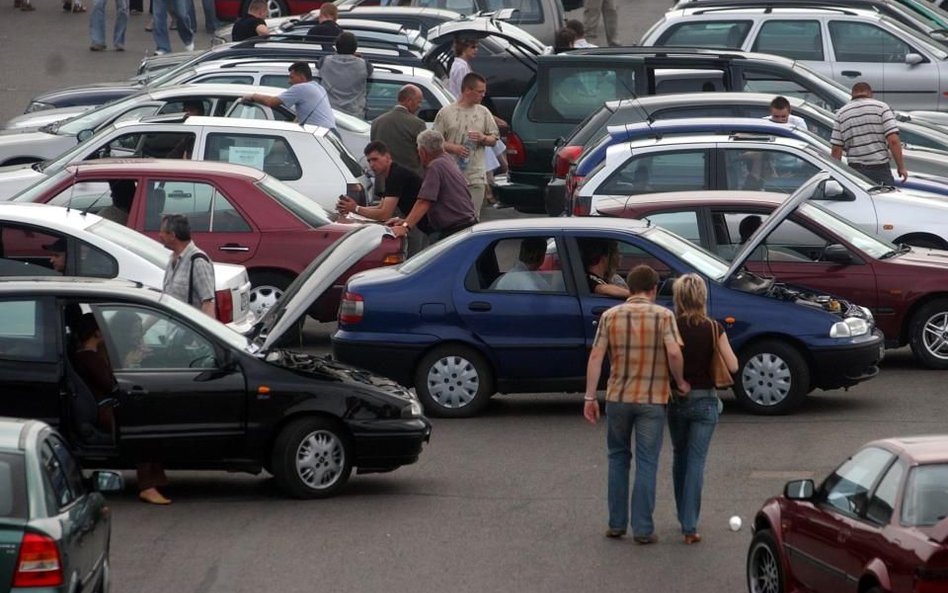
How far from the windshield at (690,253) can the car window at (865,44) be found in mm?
10394

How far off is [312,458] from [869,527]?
15.3ft

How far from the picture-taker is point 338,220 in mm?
16859

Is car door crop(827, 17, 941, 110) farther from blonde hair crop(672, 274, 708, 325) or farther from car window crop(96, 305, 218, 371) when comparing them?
car window crop(96, 305, 218, 371)

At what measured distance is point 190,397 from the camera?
11.5 m

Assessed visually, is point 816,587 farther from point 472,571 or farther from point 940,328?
point 940,328

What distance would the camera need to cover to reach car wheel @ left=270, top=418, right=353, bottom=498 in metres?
11.7

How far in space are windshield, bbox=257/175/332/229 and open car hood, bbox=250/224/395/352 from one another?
371 centimetres

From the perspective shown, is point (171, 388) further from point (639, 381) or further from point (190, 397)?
point (639, 381)

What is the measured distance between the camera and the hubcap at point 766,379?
553 inches

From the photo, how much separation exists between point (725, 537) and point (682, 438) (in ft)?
2.28

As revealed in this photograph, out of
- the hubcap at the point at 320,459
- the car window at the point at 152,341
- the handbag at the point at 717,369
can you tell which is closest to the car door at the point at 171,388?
the car window at the point at 152,341

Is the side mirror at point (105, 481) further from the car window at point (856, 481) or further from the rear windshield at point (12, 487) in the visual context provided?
the car window at point (856, 481)

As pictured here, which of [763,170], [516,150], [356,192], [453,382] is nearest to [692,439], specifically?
[453,382]

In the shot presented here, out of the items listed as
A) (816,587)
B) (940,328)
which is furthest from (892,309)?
(816,587)
